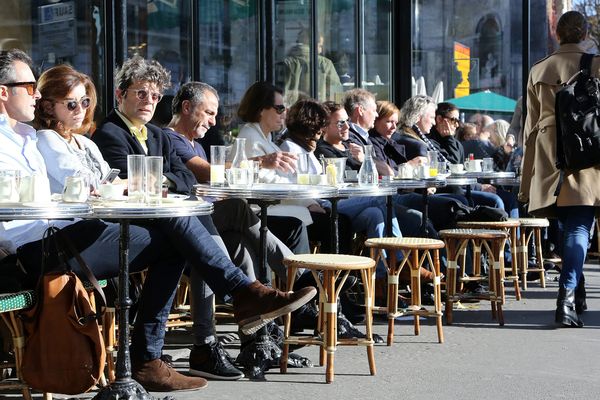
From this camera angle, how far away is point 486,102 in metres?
14.6

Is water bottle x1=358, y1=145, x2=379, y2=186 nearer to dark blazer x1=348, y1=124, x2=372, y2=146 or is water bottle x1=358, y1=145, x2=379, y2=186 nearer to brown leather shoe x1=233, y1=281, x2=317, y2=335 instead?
dark blazer x1=348, y1=124, x2=372, y2=146

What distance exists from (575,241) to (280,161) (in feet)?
6.75

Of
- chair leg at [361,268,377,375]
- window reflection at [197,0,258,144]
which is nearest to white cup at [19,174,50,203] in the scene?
chair leg at [361,268,377,375]

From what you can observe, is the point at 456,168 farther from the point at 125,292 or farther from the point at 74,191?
the point at 74,191

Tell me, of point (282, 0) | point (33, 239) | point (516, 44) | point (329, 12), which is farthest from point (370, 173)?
point (516, 44)

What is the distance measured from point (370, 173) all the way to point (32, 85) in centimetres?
226

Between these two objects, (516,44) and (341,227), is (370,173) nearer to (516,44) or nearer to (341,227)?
(341,227)

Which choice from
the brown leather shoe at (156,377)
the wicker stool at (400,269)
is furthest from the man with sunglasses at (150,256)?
the wicker stool at (400,269)

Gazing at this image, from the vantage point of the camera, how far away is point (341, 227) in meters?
6.91

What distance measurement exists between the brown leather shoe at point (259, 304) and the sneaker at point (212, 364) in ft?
1.59

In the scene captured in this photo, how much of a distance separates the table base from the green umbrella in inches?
428

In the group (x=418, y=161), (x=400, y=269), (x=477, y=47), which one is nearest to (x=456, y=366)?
(x=400, y=269)

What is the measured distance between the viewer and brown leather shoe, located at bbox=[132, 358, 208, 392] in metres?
4.39

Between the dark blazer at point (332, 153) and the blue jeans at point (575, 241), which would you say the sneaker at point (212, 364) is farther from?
the blue jeans at point (575, 241)
